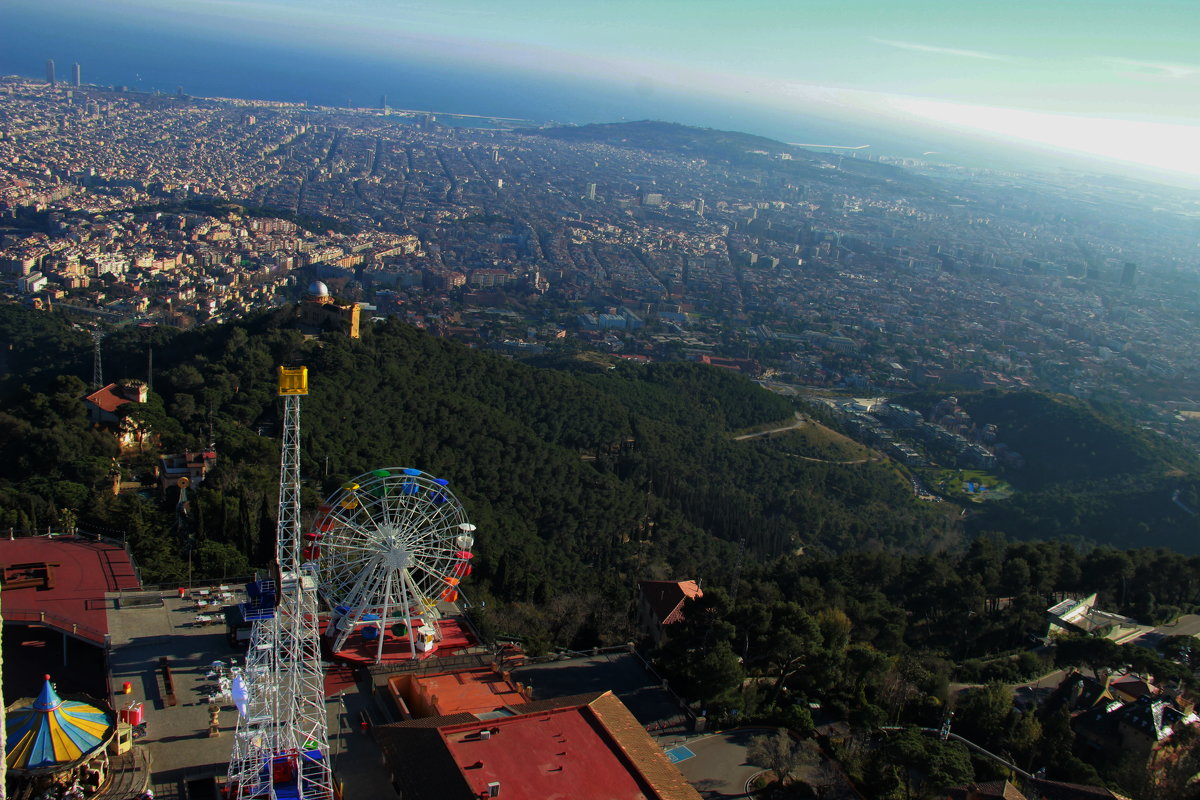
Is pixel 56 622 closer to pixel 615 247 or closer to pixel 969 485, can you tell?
pixel 969 485

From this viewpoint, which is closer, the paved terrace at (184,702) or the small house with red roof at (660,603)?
the paved terrace at (184,702)

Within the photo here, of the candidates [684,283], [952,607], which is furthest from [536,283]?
[952,607]

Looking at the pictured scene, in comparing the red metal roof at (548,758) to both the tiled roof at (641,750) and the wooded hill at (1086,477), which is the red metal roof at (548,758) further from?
the wooded hill at (1086,477)

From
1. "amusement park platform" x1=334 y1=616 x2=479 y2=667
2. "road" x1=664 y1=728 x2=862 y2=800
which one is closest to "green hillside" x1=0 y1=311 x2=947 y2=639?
"amusement park platform" x1=334 y1=616 x2=479 y2=667

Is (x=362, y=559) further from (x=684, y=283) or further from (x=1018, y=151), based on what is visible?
(x=1018, y=151)

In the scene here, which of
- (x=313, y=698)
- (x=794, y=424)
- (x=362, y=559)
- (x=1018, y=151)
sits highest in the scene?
(x=1018, y=151)

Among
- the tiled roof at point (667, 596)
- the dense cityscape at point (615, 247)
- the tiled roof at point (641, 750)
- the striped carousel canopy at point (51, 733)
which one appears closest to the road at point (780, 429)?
the dense cityscape at point (615, 247)
